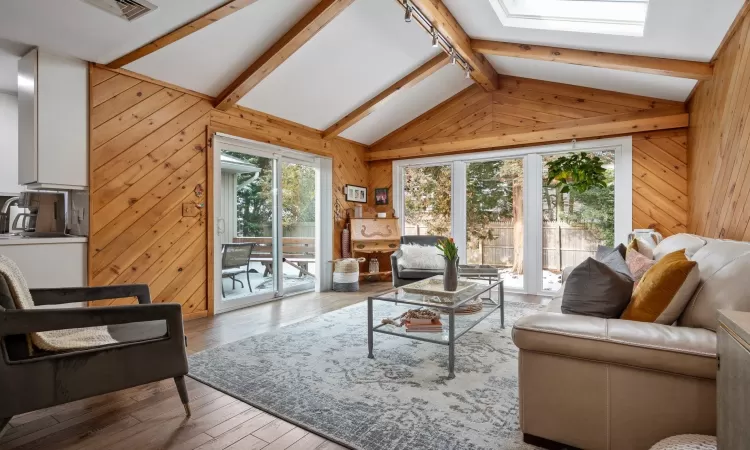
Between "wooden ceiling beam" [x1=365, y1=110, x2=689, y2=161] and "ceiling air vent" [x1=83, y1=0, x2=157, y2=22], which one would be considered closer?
"ceiling air vent" [x1=83, y1=0, x2=157, y2=22]

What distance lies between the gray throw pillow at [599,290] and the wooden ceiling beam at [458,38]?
2606 millimetres

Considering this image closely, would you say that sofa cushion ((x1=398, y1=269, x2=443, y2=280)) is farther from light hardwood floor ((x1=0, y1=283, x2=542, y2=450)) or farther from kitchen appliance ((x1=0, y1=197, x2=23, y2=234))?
kitchen appliance ((x1=0, y1=197, x2=23, y2=234))

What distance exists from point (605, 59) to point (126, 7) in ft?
13.2

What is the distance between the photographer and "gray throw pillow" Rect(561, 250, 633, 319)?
5.66 ft

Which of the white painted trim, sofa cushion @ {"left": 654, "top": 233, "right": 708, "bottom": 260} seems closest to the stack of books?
sofa cushion @ {"left": 654, "top": 233, "right": 708, "bottom": 260}

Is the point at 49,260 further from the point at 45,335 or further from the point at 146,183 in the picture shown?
the point at 45,335

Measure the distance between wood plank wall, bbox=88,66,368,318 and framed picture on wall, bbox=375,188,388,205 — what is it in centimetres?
254

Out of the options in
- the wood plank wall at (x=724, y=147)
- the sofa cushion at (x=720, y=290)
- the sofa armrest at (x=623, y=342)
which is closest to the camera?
the sofa armrest at (x=623, y=342)

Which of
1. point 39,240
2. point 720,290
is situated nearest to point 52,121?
point 39,240

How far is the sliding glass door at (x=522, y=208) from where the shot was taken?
15.5ft

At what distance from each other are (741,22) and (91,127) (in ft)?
16.3

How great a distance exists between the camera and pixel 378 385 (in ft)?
7.52

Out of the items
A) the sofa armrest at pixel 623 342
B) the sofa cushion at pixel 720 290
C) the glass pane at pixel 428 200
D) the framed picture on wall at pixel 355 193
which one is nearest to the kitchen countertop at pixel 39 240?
the sofa armrest at pixel 623 342

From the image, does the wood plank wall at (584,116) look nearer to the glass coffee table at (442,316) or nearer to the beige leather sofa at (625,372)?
the glass coffee table at (442,316)
